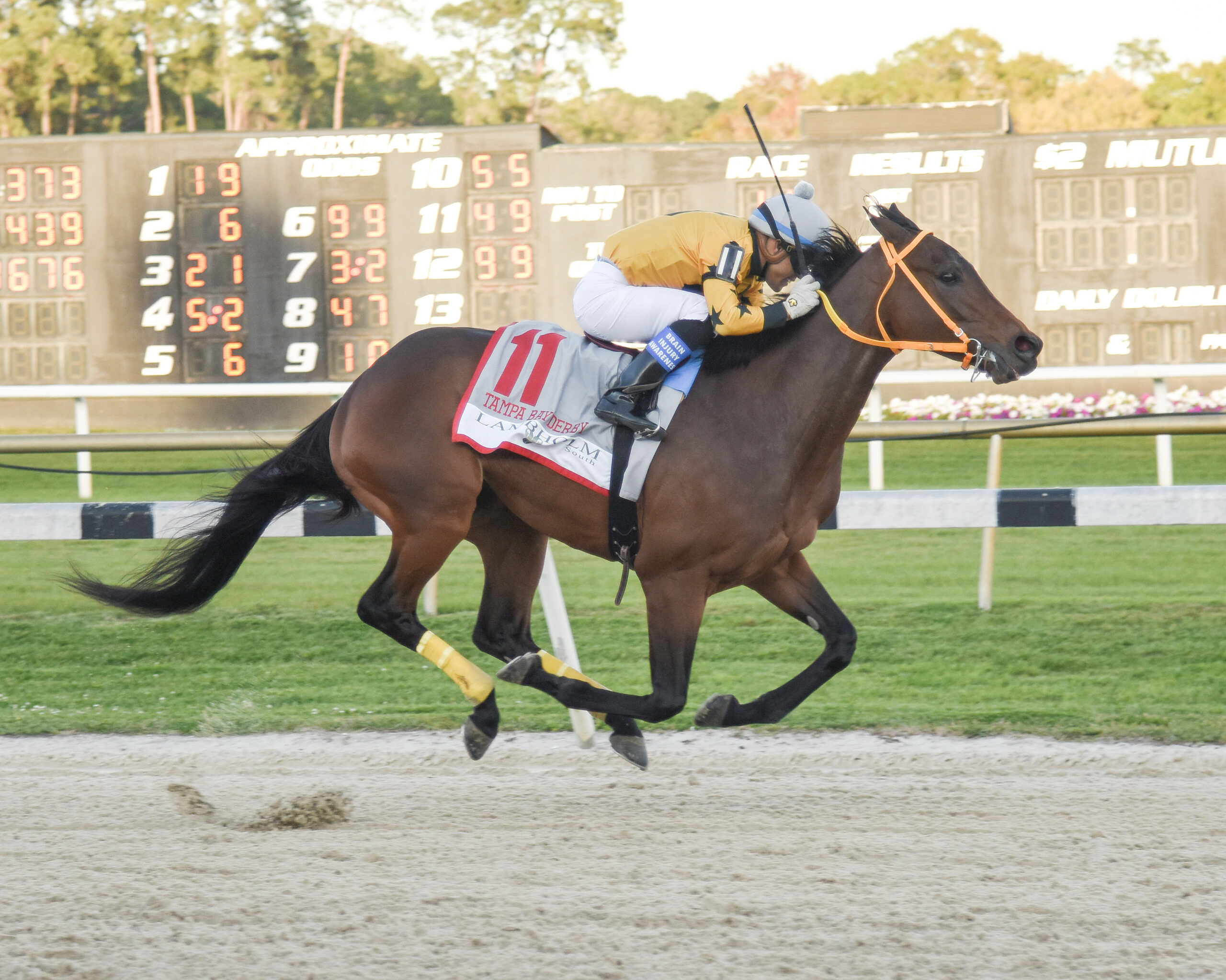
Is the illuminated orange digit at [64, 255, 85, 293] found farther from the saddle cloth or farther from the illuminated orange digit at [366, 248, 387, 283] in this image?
the saddle cloth

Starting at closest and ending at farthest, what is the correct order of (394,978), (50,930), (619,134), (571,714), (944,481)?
1. (394,978)
2. (50,930)
3. (571,714)
4. (944,481)
5. (619,134)

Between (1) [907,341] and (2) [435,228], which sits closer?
(1) [907,341]

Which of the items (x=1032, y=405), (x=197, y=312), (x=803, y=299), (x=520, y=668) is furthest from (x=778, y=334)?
(x=197, y=312)

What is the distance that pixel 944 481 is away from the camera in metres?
10.0

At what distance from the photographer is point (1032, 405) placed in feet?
40.1

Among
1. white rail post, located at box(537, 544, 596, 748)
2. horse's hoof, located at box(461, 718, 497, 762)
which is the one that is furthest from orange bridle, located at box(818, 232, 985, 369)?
horse's hoof, located at box(461, 718, 497, 762)

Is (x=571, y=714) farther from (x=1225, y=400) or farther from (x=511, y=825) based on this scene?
(x=1225, y=400)

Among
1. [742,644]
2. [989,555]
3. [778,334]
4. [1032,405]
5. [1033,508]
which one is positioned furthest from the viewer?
[1032,405]

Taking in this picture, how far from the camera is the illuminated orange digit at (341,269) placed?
1261cm

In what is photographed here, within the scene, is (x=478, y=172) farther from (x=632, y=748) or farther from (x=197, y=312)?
(x=632, y=748)

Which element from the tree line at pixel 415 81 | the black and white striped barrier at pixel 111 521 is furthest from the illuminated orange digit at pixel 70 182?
the tree line at pixel 415 81

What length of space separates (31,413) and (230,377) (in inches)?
124

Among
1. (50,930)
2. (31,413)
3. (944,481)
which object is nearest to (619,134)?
(31,413)

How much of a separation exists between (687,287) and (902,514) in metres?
1.43
